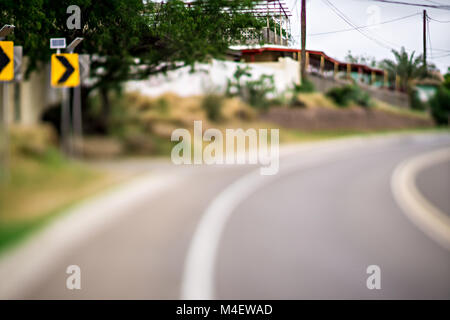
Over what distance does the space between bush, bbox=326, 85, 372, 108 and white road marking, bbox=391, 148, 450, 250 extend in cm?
31

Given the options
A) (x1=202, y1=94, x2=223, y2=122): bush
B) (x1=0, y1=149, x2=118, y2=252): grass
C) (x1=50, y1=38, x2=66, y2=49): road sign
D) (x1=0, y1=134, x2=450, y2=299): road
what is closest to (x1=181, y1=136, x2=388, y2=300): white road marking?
(x1=0, y1=134, x2=450, y2=299): road

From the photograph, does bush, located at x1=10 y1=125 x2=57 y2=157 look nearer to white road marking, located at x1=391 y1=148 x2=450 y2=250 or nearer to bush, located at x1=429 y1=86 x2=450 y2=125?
white road marking, located at x1=391 y1=148 x2=450 y2=250

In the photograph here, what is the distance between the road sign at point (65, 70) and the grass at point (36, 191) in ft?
0.80

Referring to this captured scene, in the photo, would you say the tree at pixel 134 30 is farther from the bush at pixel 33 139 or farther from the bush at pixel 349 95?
the bush at pixel 349 95

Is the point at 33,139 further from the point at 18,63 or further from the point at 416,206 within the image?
the point at 416,206

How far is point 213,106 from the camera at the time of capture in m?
1.44

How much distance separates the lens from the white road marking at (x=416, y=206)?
1.51 metres

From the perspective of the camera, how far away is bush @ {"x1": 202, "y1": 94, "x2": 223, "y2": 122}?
142cm

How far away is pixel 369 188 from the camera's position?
1526 millimetres

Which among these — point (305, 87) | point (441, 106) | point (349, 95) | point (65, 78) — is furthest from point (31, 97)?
point (441, 106)

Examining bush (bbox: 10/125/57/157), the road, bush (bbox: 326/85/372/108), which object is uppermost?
bush (bbox: 326/85/372/108)

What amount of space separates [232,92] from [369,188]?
0.69 m
